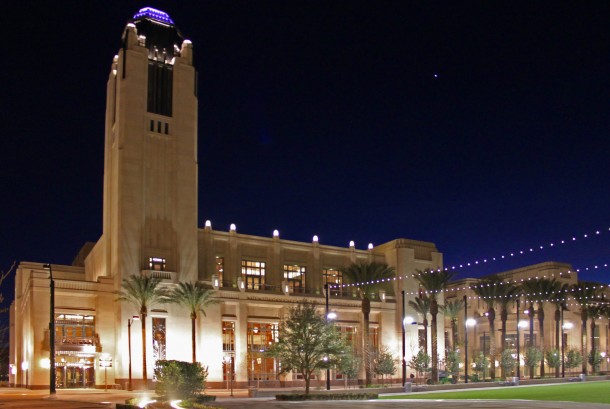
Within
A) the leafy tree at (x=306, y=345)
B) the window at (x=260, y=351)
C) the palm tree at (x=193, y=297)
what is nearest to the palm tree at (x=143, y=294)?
the palm tree at (x=193, y=297)

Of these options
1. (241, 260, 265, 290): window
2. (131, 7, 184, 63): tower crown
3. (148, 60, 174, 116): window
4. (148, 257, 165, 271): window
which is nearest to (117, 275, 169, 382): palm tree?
(148, 257, 165, 271): window

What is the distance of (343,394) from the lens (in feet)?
154

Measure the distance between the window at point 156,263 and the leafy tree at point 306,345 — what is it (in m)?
27.8

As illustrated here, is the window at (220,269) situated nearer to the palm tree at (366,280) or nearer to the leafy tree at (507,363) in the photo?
the palm tree at (366,280)

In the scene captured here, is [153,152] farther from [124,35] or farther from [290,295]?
[290,295]

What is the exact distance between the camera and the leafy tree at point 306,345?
166 ft

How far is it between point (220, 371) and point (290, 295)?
12.6 meters

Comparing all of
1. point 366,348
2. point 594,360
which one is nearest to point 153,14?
point 366,348

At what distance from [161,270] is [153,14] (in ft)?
99.6

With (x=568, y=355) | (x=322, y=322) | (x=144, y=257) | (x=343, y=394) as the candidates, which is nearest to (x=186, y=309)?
(x=144, y=257)

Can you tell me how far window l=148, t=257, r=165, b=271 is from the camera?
75.8 metres

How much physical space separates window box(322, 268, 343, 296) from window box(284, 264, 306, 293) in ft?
10.5

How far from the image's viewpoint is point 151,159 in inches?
3078

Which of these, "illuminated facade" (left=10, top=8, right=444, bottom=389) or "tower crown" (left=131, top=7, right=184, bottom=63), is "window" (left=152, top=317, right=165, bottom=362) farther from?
"tower crown" (left=131, top=7, right=184, bottom=63)
